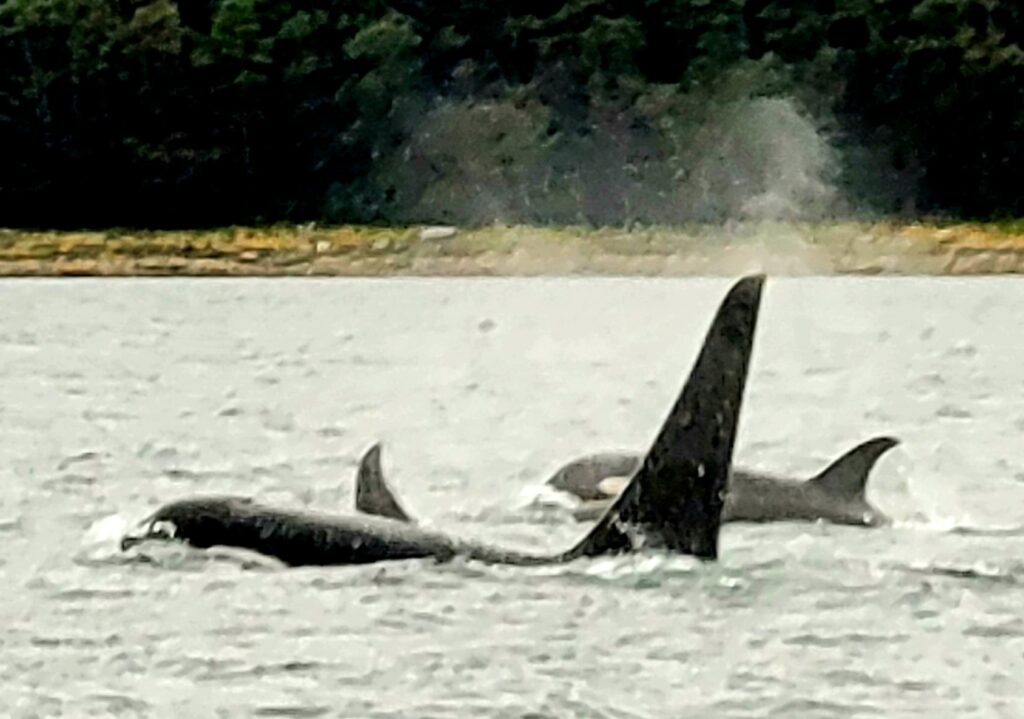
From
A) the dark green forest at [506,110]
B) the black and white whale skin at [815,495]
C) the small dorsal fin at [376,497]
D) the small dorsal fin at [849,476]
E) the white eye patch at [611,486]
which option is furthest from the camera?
the dark green forest at [506,110]

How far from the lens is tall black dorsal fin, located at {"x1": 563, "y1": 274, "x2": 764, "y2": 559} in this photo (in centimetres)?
1786

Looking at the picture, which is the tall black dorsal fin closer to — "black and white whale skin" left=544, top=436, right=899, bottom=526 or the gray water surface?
the gray water surface

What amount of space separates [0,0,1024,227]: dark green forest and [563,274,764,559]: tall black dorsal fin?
181 ft

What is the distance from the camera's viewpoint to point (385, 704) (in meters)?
16.7

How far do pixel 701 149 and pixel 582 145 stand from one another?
3.35 m

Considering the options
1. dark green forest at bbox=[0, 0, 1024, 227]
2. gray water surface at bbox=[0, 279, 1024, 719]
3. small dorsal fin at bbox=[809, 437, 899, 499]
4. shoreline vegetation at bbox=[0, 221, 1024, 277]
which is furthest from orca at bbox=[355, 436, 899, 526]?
dark green forest at bbox=[0, 0, 1024, 227]

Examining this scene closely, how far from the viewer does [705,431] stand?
17.9 meters

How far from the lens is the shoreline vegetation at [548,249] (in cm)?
7338

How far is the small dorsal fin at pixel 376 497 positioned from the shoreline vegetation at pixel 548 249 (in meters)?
50.7

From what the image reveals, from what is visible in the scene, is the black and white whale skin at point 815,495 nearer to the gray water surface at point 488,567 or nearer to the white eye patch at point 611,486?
the gray water surface at point 488,567

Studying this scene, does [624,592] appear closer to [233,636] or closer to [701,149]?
[233,636]

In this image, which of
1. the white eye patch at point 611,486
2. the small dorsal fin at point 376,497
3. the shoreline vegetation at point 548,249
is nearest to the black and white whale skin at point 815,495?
the white eye patch at point 611,486

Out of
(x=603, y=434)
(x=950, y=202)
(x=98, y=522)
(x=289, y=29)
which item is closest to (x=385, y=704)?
(x=98, y=522)

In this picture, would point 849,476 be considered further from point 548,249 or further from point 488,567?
point 548,249
